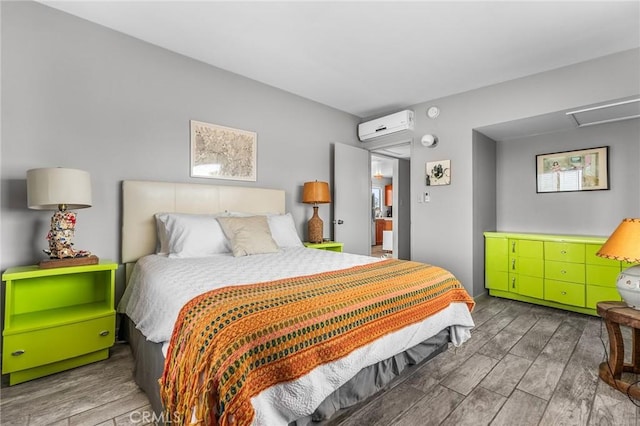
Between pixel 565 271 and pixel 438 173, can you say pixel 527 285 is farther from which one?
pixel 438 173

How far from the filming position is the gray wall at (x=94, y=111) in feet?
6.90

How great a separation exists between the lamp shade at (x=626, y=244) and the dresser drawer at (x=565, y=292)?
1.59 metres

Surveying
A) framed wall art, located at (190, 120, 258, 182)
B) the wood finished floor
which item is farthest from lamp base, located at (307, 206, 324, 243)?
the wood finished floor

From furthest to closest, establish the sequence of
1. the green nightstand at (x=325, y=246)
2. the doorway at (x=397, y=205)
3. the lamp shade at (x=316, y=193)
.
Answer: the doorway at (x=397, y=205), the lamp shade at (x=316, y=193), the green nightstand at (x=325, y=246)

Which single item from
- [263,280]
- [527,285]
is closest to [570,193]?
[527,285]

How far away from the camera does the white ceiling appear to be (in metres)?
2.21

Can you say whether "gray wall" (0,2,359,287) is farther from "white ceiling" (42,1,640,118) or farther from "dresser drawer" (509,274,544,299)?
"dresser drawer" (509,274,544,299)

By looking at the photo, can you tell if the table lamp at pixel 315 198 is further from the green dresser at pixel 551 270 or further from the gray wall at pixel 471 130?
the green dresser at pixel 551 270

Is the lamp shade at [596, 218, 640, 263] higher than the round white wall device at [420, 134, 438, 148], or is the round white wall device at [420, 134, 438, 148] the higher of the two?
the round white wall device at [420, 134, 438, 148]

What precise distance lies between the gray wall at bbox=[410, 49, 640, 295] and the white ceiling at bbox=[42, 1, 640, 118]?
0.14m

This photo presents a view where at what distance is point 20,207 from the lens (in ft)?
6.96

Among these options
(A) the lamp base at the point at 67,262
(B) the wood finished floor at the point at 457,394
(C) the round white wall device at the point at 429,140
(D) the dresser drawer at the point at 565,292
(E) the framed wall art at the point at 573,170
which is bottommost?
(B) the wood finished floor at the point at 457,394

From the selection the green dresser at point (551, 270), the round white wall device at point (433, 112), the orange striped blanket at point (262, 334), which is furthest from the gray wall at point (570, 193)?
the orange striped blanket at point (262, 334)

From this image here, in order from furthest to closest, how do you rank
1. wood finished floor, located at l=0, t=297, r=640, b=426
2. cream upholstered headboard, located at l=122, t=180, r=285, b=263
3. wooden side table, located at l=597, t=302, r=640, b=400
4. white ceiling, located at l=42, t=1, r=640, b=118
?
cream upholstered headboard, located at l=122, t=180, r=285, b=263
white ceiling, located at l=42, t=1, r=640, b=118
wooden side table, located at l=597, t=302, r=640, b=400
wood finished floor, located at l=0, t=297, r=640, b=426
